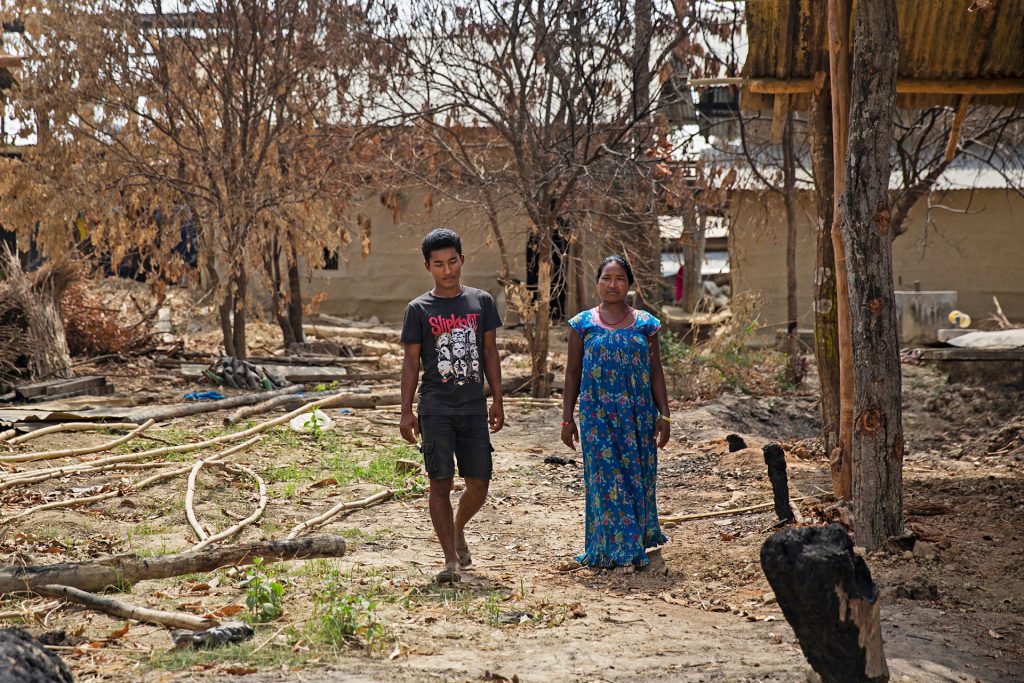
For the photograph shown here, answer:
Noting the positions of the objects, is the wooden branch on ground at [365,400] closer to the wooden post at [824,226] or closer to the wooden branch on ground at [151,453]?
the wooden branch on ground at [151,453]

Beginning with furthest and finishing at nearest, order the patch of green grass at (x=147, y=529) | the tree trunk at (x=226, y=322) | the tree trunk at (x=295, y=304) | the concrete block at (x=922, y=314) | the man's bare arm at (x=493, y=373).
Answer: the tree trunk at (x=295, y=304)
the concrete block at (x=922, y=314)
the tree trunk at (x=226, y=322)
the patch of green grass at (x=147, y=529)
the man's bare arm at (x=493, y=373)

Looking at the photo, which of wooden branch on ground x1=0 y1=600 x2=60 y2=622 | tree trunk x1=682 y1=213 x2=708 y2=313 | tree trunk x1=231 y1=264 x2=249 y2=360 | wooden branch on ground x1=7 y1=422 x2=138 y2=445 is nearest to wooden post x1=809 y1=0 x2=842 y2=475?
wooden branch on ground x1=0 y1=600 x2=60 y2=622

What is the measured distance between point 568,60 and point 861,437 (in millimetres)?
8321

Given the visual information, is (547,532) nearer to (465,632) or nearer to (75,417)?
(465,632)

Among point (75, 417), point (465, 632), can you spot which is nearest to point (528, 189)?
point (75, 417)

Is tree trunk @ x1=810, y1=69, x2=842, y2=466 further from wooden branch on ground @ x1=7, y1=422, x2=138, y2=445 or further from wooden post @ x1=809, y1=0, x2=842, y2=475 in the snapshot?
wooden branch on ground @ x1=7, y1=422, x2=138, y2=445

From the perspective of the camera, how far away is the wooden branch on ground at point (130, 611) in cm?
409

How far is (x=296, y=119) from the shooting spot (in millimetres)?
14352

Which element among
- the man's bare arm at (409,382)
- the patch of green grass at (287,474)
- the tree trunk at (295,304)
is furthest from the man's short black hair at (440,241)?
the tree trunk at (295,304)

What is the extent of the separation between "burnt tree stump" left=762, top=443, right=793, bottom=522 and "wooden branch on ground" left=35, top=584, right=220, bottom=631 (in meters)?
3.34

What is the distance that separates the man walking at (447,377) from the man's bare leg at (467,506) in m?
0.04

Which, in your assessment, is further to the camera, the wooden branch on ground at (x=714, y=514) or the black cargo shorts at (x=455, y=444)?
the wooden branch on ground at (x=714, y=514)

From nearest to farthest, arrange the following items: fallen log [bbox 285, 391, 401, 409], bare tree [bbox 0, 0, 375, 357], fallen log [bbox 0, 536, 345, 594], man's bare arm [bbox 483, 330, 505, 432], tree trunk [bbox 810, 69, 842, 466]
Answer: fallen log [bbox 0, 536, 345, 594] → man's bare arm [bbox 483, 330, 505, 432] → tree trunk [bbox 810, 69, 842, 466] → fallen log [bbox 285, 391, 401, 409] → bare tree [bbox 0, 0, 375, 357]

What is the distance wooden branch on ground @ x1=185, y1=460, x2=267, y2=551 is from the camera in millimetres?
5590
